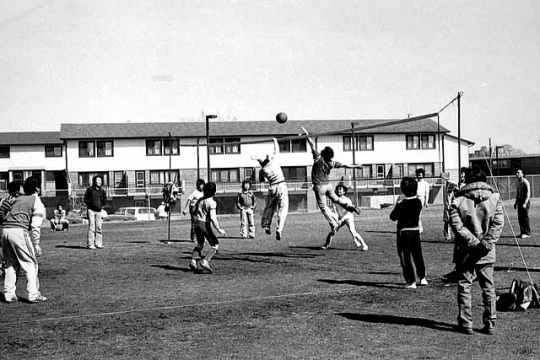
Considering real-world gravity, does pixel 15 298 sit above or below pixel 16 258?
below

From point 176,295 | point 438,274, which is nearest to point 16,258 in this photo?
point 176,295

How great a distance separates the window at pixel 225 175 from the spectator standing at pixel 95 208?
149 feet

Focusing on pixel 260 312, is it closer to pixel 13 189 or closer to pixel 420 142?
pixel 13 189

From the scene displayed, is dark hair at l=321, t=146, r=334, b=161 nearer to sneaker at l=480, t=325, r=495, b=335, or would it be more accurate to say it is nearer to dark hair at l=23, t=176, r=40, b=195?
dark hair at l=23, t=176, r=40, b=195

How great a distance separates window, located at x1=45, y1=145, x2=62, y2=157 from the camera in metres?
75.0

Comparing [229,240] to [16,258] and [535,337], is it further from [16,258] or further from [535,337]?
[535,337]

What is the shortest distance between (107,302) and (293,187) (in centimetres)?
5322

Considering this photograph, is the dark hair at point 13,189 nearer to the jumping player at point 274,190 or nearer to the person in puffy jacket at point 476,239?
the jumping player at point 274,190

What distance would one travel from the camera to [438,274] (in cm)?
1354

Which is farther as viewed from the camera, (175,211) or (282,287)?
(175,211)

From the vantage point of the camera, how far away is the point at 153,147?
6888 cm

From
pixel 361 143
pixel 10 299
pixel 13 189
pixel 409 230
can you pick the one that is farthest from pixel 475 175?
pixel 361 143

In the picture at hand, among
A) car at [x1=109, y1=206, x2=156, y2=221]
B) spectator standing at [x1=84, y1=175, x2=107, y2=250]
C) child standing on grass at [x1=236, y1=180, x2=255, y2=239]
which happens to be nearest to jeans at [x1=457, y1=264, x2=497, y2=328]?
spectator standing at [x1=84, y1=175, x2=107, y2=250]

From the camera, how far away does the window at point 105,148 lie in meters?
68.2
